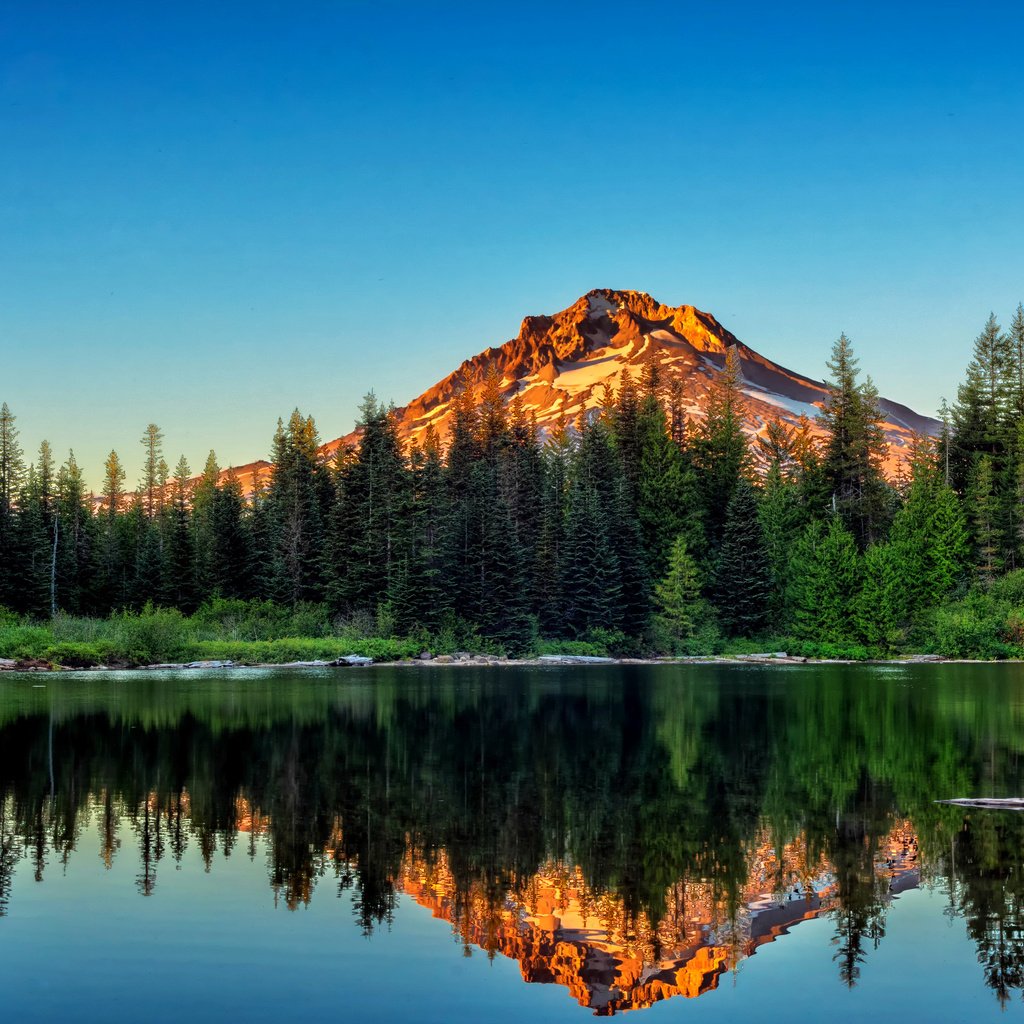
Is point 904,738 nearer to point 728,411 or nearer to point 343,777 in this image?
point 343,777

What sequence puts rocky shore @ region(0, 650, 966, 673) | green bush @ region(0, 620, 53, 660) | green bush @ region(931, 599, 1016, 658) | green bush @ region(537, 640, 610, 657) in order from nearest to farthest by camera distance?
green bush @ region(0, 620, 53, 660) → rocky shore @ region(0, 650, 966, 673) → green bush @ region(931, 599, 1016, 658) → green bush @ region(537, 640, 610, 657)

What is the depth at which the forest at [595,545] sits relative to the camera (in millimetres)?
76312

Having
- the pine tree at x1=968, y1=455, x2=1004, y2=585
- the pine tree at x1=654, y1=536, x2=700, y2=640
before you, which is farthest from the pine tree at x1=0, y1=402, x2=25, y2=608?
the pine tree at x1=968, y1=455, x2=1004, y2=585

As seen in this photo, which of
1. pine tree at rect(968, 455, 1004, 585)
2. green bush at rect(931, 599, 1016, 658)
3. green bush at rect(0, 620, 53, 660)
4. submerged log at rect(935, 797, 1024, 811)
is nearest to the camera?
submerged log at rect(935, 797, 1024, 811)

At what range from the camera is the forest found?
76.3m

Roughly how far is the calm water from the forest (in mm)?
42792

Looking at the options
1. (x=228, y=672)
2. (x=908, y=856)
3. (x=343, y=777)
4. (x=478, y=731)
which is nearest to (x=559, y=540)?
(x=228, y=672)

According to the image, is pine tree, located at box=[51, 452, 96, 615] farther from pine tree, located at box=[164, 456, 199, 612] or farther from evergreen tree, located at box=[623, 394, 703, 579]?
evergreen tree, located at box=[623, 394, 703, 579]

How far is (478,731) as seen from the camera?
28734mm

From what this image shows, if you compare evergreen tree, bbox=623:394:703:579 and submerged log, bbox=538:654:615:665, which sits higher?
evergreen tree, bbox=623:394:703:579

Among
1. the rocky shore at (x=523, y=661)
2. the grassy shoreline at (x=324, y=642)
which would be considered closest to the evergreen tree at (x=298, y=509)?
the grassy shoreline at (x=324, y=642)

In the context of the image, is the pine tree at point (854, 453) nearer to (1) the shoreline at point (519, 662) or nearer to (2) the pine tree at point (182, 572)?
(1) the shoreline at point (519, 662)

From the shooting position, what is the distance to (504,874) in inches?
520

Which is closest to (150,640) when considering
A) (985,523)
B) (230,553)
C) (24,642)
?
(24,642)
